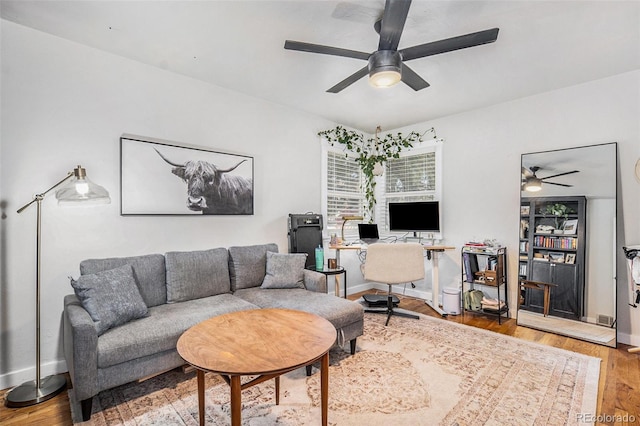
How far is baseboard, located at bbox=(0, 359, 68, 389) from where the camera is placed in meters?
2.20

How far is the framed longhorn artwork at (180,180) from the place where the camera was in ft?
8.98

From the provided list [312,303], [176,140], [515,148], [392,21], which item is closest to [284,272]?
[312,303]

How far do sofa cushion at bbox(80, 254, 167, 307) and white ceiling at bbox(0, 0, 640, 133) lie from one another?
175cm

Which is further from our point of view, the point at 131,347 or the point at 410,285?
the point at 410,285

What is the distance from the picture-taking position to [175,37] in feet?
7.87

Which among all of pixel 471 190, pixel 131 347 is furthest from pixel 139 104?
pixel 471 190

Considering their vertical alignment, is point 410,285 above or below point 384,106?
below

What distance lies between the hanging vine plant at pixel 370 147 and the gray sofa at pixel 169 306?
2.05 meters

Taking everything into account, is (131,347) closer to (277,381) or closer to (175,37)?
(277,381)

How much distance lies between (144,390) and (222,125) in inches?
98.5

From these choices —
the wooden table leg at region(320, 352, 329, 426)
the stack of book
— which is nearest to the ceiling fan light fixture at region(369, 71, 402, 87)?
the wooden table leg at region(320, 352, 329, 426)

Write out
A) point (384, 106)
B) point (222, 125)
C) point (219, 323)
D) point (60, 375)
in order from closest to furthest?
point (219, 323) < point (60, 375) < point (222, 125) < point (384, 106)

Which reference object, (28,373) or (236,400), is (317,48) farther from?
(28,373)

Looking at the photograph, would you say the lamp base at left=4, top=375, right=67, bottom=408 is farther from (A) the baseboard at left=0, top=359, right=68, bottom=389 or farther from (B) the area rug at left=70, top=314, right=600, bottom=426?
(B) the area rug at left=70, top=314, right=600, bottom=426
